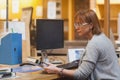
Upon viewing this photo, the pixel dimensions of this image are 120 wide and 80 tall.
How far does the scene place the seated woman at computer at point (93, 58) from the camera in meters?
2.03

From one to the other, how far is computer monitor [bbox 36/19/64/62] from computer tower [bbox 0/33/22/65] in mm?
210

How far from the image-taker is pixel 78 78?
2041mm

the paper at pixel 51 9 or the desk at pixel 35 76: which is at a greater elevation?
the paper at pixel 51 9

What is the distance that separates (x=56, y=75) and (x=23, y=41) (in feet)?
2.99

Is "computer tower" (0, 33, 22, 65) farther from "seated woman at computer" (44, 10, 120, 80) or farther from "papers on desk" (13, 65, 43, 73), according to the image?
"seated woman at computer" (44, 10, 120, 80)

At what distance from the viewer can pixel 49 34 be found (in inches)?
106

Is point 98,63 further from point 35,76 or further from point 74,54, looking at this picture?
point 74,54

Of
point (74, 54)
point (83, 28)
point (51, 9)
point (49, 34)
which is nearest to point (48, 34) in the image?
point (49, 34)

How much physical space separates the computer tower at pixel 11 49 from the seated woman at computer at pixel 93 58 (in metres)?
0.58

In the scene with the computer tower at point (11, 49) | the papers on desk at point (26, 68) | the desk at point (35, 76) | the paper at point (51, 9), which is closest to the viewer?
the desk at point (35, 76)

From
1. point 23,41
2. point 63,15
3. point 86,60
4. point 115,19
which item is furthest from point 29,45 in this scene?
point 63,15

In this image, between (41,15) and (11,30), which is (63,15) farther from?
(11,30)

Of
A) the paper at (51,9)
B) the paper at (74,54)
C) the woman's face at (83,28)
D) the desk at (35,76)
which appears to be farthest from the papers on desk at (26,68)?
the paper at (51,9)

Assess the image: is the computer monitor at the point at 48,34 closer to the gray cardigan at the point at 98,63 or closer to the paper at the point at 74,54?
the paper at the point at 74,54
